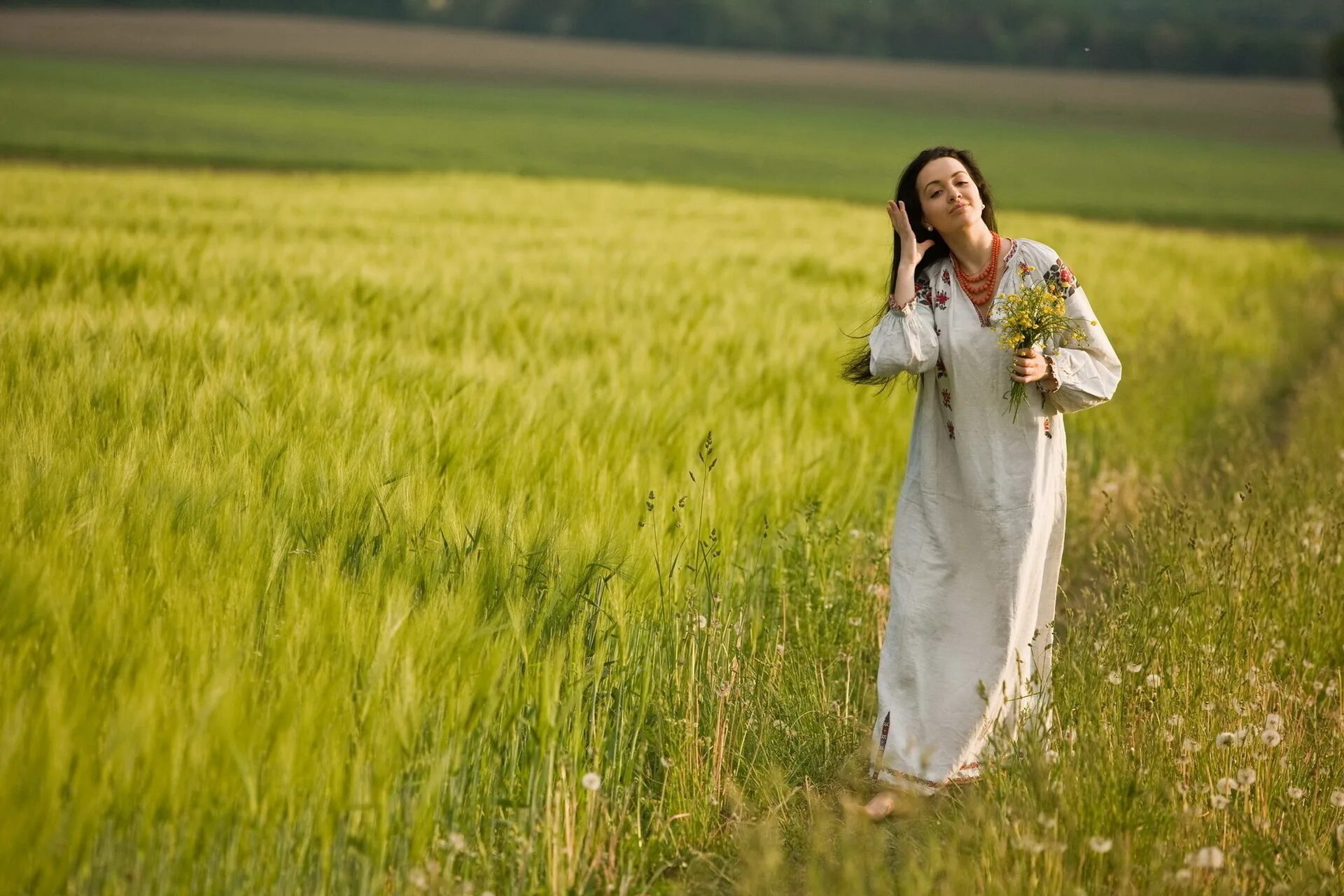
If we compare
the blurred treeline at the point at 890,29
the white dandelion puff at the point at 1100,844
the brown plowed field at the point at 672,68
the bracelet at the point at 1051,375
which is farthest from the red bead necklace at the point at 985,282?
the blurred treeline at the point at 890,29

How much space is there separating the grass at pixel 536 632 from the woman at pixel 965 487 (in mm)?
172

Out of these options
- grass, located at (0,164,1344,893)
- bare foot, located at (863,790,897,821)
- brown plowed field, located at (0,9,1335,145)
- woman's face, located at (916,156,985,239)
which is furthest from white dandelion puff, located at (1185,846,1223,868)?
brown plowed field, located at (0,9,1335,145)

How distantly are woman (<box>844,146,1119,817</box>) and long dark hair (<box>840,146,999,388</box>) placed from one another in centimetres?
2

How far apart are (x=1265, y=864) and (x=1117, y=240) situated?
19077mm

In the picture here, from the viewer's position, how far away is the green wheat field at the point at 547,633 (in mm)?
1990

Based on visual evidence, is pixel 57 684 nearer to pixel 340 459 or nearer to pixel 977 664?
pixel 340 459

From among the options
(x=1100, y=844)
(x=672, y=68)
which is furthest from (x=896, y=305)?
(x=672, y=68)

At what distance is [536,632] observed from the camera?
2627 millimetres

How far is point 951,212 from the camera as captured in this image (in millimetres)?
3074

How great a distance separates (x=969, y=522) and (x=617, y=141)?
174ft

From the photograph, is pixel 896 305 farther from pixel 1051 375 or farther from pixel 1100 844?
pixel 1100 844

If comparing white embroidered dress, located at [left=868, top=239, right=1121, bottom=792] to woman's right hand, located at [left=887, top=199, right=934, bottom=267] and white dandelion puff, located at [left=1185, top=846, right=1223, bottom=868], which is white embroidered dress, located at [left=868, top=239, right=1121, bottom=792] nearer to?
woman's right hand, located at [left=887, top=199, right=934, bottom=267]

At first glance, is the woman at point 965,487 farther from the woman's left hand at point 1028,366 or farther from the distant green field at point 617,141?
the distant green field at point 617,141

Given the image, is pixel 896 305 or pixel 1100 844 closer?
pixel 1100 844
